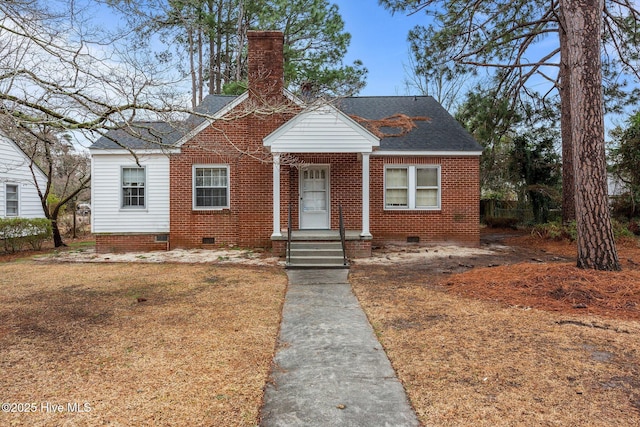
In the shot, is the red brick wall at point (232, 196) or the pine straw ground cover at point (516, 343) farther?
the red brick wall at point (232, 196)

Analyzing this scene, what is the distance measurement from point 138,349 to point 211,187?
9.14 meters

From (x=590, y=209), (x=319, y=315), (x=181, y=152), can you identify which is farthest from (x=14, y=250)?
(x=590, y=209)

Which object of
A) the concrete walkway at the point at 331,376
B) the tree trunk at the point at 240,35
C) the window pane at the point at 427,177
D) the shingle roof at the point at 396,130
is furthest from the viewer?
the tree trunk at the point at 240,35

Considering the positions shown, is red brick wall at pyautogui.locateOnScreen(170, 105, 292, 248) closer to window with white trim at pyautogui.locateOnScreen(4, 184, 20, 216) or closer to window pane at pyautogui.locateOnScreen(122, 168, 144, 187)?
window pane at pyautogui.locateOnScreen(122, 168, 144, 187)

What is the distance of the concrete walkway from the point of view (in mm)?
2795

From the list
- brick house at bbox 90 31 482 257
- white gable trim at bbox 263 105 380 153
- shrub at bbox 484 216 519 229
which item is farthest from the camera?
shrub at bbox 484 216 519 229

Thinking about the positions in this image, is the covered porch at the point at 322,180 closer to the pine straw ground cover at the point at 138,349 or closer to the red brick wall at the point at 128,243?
the pine straw ground cover at the point at 138,349

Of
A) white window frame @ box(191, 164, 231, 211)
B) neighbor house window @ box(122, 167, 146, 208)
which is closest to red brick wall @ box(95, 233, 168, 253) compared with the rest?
neighbor house window @ box(122, 167, 146, 208)

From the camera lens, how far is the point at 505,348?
13.4ft

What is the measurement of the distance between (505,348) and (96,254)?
12.3 meters

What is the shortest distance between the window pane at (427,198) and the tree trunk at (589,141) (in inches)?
246

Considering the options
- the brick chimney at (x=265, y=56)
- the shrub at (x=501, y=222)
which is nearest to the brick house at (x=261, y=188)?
the brick chimney at (x=265, y=56)

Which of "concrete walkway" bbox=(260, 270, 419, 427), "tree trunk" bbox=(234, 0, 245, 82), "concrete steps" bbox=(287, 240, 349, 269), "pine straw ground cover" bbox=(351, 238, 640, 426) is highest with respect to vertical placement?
"tree trunk" bbox=(234, 0, 245, 82)

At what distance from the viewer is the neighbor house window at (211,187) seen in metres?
12.8
